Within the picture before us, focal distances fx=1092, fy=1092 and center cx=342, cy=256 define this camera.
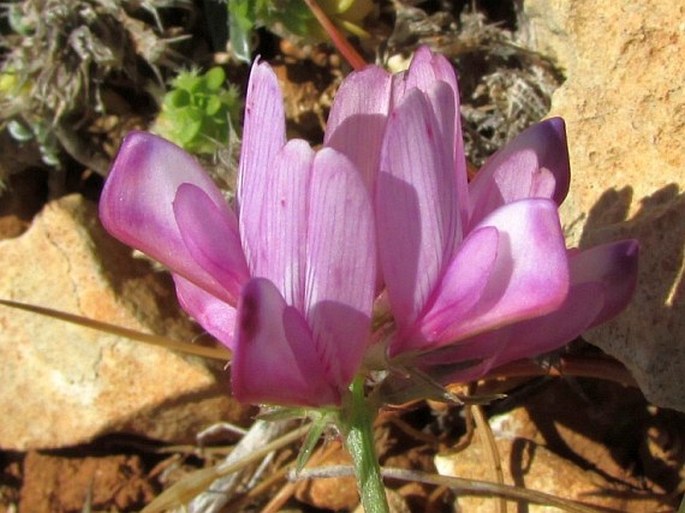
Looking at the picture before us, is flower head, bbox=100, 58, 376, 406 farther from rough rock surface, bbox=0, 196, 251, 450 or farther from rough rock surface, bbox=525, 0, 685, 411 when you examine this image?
rough rock surface, bbox=0, 196, 251, 450

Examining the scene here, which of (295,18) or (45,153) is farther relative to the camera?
(45,153)

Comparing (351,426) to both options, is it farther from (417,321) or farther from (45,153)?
(45,153)

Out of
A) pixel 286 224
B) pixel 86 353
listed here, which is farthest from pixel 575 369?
pixel 86 353

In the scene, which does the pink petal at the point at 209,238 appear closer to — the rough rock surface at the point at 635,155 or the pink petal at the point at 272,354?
the pink petal at the point at 272,354

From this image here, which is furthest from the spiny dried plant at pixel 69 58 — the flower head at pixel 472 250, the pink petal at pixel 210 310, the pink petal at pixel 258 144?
the flower head at pixel 472 250

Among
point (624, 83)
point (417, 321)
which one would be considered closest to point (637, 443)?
point (624, 83)

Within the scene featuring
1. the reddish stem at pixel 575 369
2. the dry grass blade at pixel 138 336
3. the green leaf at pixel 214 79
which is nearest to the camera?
the reddish stem at pixel 575 369
